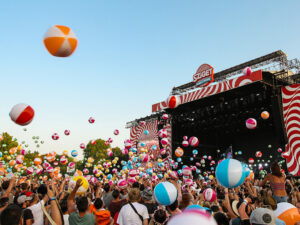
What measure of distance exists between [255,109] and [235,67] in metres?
3.06

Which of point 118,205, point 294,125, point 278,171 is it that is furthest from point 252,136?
point 118,205

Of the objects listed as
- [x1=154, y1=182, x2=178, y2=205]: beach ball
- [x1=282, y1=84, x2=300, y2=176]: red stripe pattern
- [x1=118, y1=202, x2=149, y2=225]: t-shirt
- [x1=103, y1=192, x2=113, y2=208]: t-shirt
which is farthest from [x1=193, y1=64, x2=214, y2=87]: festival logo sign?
[x1=118, y1=202, x2=149, y2=225]: t-shirt

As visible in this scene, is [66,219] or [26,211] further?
[66,219]

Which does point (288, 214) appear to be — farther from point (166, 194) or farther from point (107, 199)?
point (107, 199)

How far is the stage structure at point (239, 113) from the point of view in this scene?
504 inches

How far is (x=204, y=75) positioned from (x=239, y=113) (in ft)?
11.6

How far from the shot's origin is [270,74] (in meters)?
13.3

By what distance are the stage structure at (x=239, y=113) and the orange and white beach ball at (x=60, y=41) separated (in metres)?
10.8

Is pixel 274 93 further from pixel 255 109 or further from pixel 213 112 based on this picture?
pixel 213 112

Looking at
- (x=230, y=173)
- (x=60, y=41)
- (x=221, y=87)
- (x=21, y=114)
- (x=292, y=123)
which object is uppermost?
(x=221, y=87)

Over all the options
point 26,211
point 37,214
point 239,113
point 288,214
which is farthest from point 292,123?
point 26,211

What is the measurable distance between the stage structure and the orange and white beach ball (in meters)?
10.8

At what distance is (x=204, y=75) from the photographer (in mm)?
16500

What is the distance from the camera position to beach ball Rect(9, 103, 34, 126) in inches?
160
